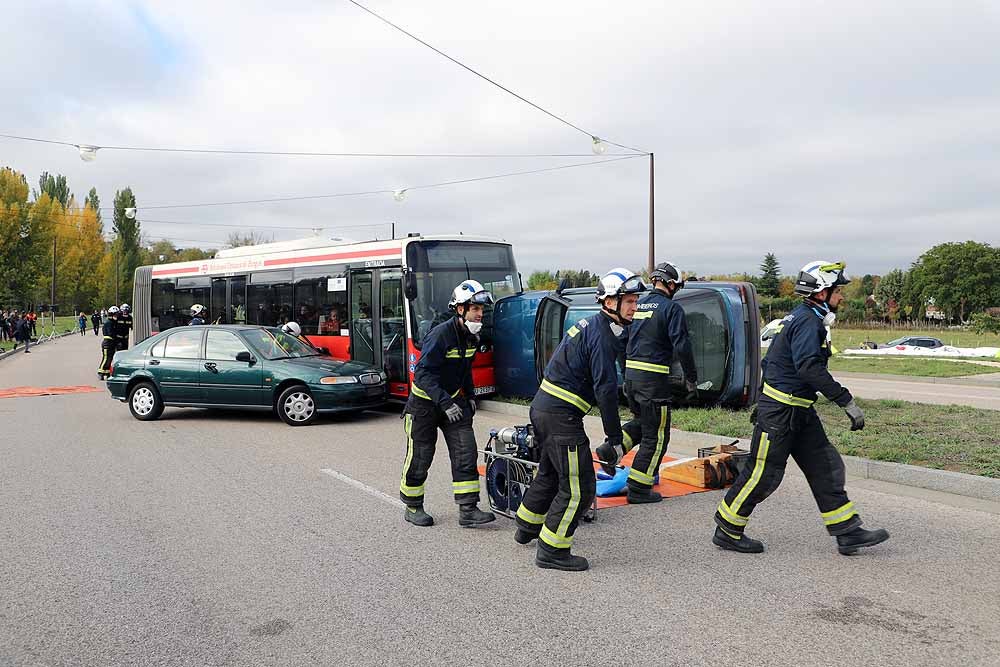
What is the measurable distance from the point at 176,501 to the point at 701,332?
7.68m

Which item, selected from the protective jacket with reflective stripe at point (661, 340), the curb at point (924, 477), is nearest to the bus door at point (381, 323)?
the curb at point (924, 477)

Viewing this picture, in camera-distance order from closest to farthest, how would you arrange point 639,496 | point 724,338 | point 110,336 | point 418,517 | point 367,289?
1. point 418,517
2. point 639,496
3. point 724,338
4. point 367,289
5. point 110,336

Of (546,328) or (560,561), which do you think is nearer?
(560,561)

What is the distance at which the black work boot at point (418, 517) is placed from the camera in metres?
6.17

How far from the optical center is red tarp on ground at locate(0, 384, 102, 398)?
1647cm

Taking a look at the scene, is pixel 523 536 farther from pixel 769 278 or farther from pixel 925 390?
pixel 769 278

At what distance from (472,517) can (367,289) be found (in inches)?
333

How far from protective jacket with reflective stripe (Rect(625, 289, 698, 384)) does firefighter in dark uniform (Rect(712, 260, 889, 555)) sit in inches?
55.5

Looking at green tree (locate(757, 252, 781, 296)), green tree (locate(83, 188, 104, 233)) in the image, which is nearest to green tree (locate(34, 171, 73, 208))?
green tree (locate(83, 188, 104, 233))

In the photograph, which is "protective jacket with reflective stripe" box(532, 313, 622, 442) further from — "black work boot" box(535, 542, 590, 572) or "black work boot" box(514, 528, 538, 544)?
"black work boot" box(514, 528, 538, 544)

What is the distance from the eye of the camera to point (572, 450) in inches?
201

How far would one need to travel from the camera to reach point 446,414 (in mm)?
5906

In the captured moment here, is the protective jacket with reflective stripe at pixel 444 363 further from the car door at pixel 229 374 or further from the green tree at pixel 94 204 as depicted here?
the green tree at pixel 94 204

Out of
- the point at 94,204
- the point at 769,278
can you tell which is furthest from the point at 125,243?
the point at 769,278
